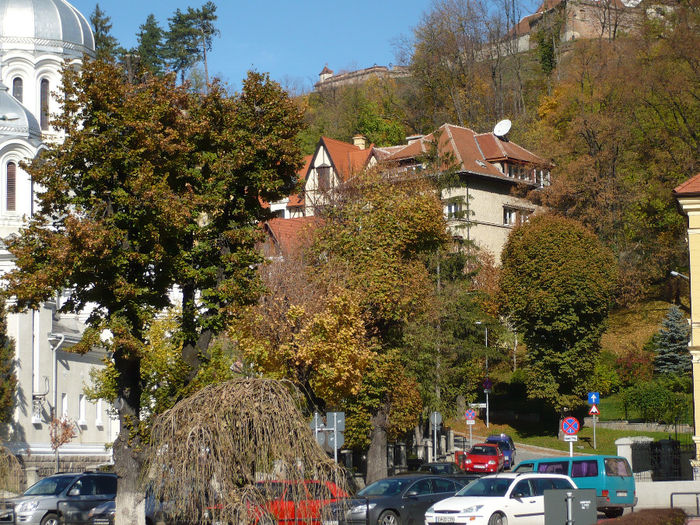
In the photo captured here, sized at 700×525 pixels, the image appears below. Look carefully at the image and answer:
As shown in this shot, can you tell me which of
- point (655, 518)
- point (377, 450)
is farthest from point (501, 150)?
point (655, 518)

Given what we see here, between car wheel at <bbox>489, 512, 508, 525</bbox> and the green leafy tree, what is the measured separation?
114ft

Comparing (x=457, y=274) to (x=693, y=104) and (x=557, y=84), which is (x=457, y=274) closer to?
(x=693, y=104)

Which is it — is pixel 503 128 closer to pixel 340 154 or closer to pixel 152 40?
pixel 340 154

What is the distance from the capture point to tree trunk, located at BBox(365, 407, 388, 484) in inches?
1501

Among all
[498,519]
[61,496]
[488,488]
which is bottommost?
[498,519]

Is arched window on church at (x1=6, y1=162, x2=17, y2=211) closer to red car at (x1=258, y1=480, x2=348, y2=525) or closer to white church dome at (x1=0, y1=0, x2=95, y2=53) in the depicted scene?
white church dome at (x1=0, y1=0, x2=95, y2=53)

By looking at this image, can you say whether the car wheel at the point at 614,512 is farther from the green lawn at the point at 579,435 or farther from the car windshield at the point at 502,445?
the green lawn at the point at 579,435

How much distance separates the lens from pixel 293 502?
16.2m

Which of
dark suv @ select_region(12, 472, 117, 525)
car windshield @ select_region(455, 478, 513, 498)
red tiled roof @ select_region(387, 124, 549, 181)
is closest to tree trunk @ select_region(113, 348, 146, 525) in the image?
dark suv @ select_region(12, 472, 117, 525)

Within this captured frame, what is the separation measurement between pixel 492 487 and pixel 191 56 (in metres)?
79.1

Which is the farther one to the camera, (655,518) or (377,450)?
(377,450)

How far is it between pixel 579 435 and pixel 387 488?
109 feet

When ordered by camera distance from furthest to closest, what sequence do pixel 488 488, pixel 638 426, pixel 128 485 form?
pixel 638 426 < pixel 128 485 < pixel 488 488

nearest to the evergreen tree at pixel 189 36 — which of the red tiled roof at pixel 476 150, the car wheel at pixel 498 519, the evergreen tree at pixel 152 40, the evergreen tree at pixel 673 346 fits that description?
the evergreen tree at pixel 152 40
